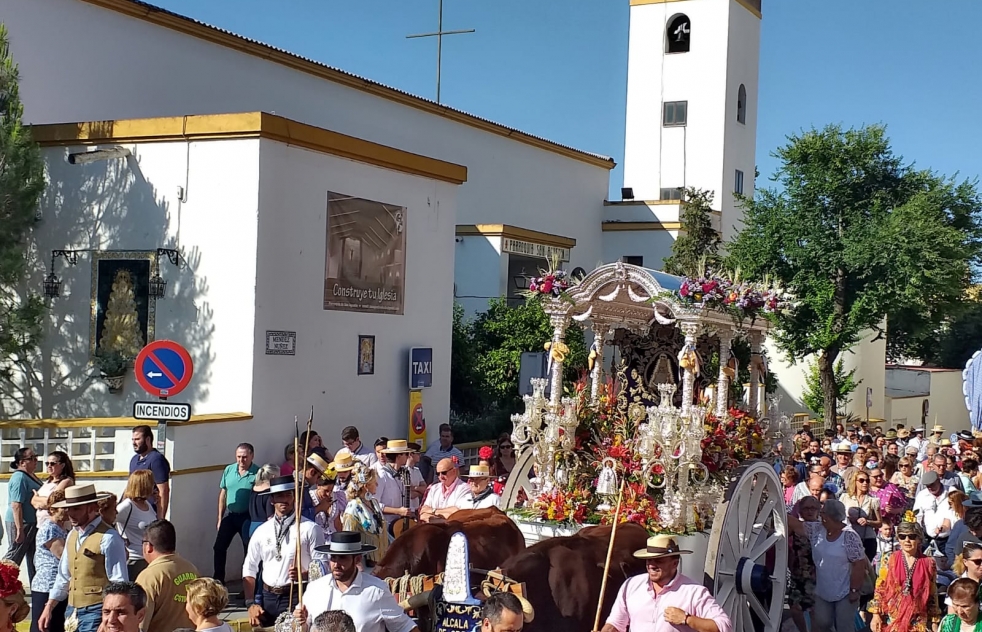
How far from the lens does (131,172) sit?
14.7m

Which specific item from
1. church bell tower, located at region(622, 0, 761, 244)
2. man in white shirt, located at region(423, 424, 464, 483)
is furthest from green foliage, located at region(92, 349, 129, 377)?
church bell tower, located at region(622, 0, 761, 244)

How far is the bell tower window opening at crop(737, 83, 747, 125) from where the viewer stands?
36125 mm

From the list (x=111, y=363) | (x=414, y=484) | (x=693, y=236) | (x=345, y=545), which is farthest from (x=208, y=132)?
(x=693, y=236)

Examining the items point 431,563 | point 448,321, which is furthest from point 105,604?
point 448,321

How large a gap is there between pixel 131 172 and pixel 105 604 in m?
10.3

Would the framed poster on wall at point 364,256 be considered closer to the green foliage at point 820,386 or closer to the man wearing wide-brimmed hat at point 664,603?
the man wearing wide-brimmed hat at point 664,603

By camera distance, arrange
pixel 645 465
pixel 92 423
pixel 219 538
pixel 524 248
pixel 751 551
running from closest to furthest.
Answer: pixel 645 465 < pixel 751 551 < pixel 219 538 < pixel 92 423 < pixel 524 248

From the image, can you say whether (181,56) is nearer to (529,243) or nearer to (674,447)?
(529,243)

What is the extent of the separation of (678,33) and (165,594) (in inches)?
1281

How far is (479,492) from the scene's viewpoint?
10.8 m

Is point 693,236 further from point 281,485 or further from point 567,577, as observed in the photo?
point 281,485

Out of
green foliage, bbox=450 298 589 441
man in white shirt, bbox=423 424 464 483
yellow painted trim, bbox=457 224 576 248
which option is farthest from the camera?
yellow painted trim, bbox=457 224 576 248

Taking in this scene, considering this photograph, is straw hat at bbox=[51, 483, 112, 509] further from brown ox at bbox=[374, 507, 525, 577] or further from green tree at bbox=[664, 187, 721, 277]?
green tree at bbox=[664, 187, 721, 277]

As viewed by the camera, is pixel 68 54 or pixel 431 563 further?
pixel 68 54
